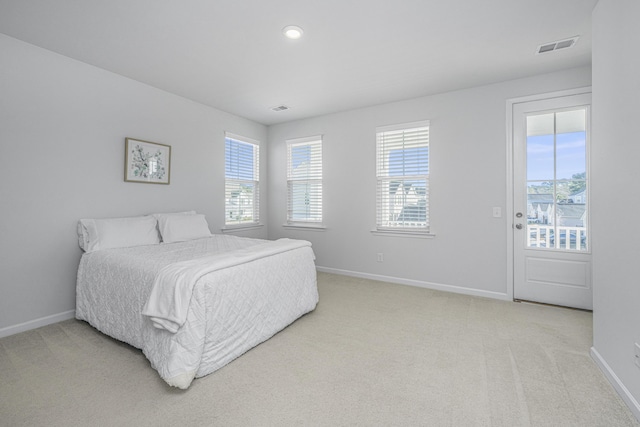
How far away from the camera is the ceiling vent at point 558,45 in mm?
2527

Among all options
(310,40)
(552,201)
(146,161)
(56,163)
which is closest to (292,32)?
(310,40)

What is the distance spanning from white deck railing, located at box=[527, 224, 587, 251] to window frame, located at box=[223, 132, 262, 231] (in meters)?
3.93

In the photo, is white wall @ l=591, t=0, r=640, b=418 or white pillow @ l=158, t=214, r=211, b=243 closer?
white wall @ l=591, t=0, r=640, b=418

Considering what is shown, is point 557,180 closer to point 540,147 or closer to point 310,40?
point 540,147

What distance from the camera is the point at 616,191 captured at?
178 centimetres

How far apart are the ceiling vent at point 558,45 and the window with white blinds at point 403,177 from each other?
1347 millimetres

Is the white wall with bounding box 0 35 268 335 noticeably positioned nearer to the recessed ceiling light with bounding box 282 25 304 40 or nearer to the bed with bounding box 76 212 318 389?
the bed with bounding box 76 212 318 389

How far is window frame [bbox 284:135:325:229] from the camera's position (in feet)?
15.6

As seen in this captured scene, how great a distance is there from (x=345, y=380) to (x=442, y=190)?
2738mm

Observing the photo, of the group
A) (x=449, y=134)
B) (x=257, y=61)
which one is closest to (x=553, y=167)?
(x=449, y=134)

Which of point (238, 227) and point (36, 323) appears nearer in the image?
point (36, 323)

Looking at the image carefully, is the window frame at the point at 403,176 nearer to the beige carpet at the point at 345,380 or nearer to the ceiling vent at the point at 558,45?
the ceiling vent at the point at 558,45

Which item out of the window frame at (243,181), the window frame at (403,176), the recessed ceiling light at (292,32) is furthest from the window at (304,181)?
the recessed ceiling light at (292,32)

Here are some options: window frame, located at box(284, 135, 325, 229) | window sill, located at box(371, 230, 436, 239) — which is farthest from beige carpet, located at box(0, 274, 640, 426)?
window frame, located at box(284, 135, 325, 229)
